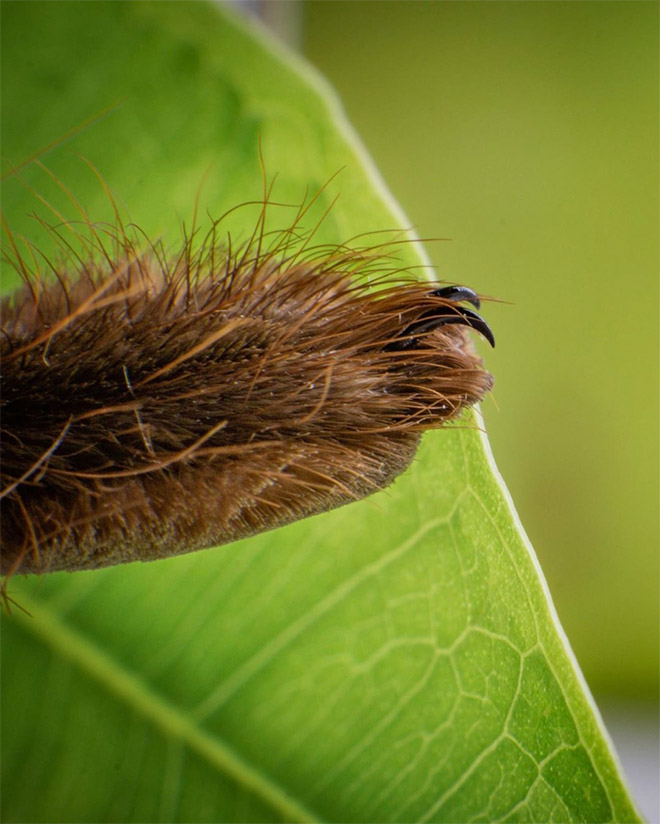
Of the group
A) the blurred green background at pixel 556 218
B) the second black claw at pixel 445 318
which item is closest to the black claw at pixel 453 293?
the second black claw at pixel 445 318

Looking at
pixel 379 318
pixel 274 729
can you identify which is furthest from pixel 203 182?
pixel 274 729

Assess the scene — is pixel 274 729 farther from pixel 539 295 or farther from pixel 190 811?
pixel 539 295

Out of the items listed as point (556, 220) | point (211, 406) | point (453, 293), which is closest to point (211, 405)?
point (211, 406)

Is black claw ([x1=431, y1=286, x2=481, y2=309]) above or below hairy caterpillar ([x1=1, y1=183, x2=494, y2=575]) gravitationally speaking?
above

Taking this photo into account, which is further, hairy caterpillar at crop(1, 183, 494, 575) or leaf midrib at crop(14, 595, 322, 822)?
leaf midrib at crop(14, 595, 322, 822)

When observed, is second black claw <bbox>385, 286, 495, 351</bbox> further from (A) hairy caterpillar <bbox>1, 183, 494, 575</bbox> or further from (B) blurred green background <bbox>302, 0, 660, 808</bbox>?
(B) blurred green background <bbox>302, 0, 660, 808</bbox>

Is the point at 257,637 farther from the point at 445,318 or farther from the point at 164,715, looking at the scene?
the point at 445,318

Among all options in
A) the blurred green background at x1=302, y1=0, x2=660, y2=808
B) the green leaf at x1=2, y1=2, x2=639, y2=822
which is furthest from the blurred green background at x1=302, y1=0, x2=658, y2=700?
the green leaf at x1=2, y1=2, x2=639, y2=822
